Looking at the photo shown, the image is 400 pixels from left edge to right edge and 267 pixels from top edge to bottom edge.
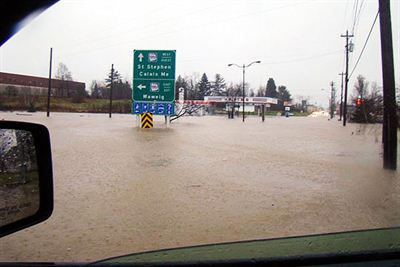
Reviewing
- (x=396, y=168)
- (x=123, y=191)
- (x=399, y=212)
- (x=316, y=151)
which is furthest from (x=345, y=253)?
(x=316, y=151)

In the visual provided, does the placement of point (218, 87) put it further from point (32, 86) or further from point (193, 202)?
point (193, 202)

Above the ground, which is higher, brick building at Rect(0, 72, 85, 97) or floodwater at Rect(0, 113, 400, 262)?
brick building at Rect(0, 72, 85, 97)

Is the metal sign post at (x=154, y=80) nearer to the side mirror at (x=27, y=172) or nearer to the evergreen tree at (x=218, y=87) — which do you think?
the side mirror at (x=27, y=172)

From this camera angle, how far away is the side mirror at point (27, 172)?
95.7 inches

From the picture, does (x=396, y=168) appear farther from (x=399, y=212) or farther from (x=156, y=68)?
(x=156, y=68)

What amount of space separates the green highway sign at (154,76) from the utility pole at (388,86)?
17.9 meters

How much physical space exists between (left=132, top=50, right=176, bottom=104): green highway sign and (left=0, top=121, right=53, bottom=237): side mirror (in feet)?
85.4

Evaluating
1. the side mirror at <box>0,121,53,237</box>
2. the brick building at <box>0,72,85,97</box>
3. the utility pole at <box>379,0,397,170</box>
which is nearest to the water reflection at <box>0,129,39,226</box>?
the side mirror at <box>0,121,53,237</box>

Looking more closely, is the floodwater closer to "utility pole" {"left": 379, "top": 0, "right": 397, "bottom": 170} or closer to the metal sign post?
"utility pole" {"left": 379, "top": 0, "right": 397, "bottom": 170}

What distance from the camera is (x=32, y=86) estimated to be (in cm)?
4928

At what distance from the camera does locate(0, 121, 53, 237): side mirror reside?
7.98ft

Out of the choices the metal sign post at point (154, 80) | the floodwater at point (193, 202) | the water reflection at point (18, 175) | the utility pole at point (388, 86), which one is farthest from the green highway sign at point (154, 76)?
the water reflection at point (18, 175)

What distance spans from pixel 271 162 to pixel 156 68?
16.8 metres

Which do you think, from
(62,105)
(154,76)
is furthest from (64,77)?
(154,76)
